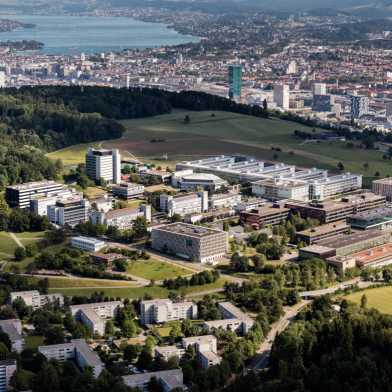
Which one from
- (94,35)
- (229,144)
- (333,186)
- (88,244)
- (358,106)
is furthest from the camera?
(94,35)

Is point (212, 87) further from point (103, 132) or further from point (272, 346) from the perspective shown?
point (272, 346)

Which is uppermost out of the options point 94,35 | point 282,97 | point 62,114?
point 62,114

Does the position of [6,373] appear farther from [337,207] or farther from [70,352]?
[337,207]

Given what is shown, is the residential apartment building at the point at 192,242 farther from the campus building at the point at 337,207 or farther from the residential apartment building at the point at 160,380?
the residential apartment building at the point at 160,380

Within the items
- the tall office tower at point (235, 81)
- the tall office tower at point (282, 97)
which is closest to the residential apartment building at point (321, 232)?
the tall office tower at point (282, 97)

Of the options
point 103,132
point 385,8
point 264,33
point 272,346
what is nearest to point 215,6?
point 385,8

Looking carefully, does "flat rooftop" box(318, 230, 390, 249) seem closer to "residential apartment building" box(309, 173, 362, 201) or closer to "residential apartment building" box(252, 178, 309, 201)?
"residential apartment building" box(252, 178, 309, 201)

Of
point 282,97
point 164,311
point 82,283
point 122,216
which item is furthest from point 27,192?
point 282,97

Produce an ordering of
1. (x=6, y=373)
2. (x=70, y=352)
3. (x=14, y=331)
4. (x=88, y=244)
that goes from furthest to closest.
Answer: (x=88, y=244), (x=14, y=331), (x=70, y=352), (x=6, y=373)
